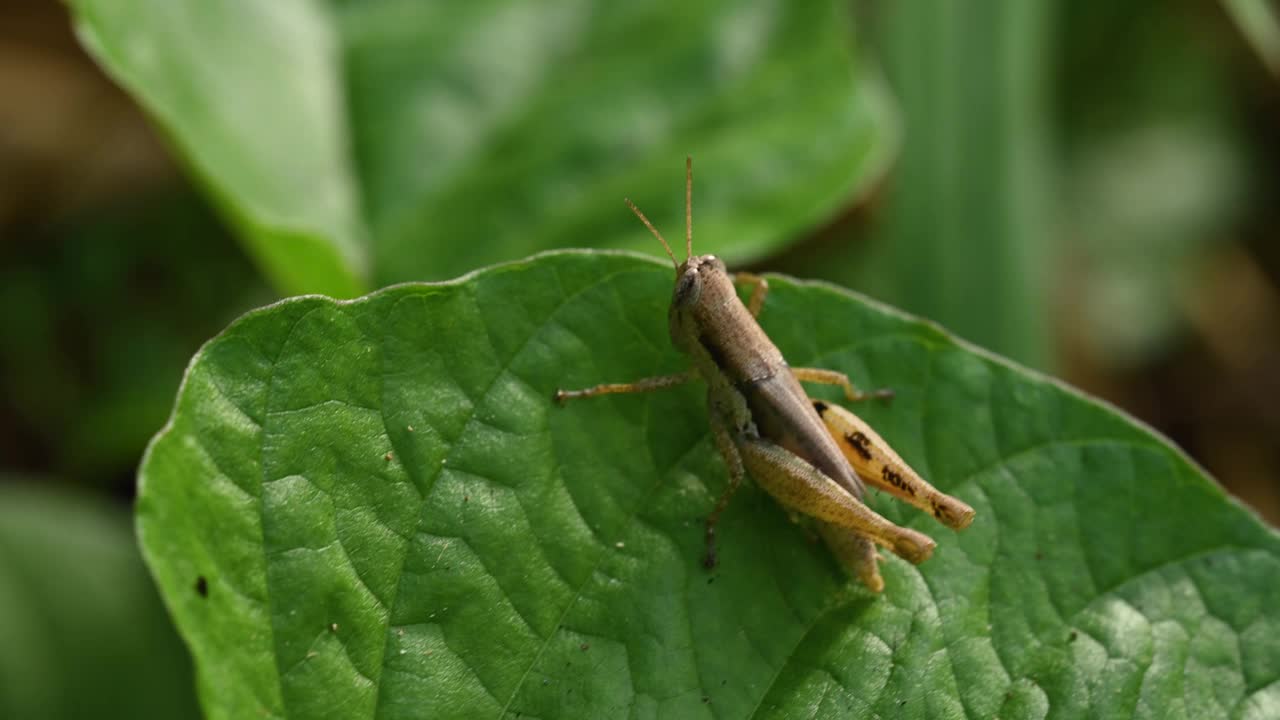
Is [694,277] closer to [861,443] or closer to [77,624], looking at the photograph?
[861,443]

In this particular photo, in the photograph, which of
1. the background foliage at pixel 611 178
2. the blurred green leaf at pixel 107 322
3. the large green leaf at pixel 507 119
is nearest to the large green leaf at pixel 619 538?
the background foliage at pixel 611 178

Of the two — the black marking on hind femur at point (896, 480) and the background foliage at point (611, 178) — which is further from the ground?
the background foliage at point (611, 178)

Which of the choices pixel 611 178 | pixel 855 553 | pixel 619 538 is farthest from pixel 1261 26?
pixel 619 538

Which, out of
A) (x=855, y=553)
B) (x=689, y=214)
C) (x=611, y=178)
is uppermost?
(x=611, y=178)

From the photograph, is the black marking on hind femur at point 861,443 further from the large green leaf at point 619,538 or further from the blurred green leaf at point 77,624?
the blurred green leaf at point 77,624

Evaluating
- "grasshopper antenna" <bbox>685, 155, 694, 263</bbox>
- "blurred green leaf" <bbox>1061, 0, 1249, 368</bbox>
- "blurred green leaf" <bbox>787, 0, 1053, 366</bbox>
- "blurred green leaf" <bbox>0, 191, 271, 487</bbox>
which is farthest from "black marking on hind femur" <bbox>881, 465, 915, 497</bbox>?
"blurred green leaf" <bbox>1061, 0, 1249, 368</bbox>
